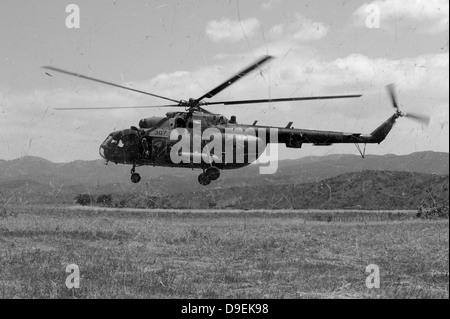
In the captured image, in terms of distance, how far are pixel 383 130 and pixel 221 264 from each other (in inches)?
497

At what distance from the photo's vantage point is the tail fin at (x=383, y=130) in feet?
88.1

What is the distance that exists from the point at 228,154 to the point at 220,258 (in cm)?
453

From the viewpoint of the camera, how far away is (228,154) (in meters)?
22.6

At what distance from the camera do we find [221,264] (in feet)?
62.7

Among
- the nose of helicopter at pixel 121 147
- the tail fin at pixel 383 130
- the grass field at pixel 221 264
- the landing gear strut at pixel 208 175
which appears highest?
the tail fin at pixel 383 130

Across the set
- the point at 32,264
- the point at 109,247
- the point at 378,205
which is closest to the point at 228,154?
the point at 109,247

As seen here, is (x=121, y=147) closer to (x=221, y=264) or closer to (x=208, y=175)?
(x=208, y=175)

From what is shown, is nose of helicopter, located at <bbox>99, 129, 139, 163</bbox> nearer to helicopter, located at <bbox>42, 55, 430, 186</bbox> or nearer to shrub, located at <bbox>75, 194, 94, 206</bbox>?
helicopter, located at <bbox>42, 55, 430, 186</bbox>

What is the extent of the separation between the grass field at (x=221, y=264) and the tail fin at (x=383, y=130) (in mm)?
5062

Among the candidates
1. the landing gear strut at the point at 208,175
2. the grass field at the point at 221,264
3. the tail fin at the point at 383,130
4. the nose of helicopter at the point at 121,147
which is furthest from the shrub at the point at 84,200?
the landing gear strut at the point at 208,175

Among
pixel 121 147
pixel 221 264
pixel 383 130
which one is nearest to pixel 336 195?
pixel 383 130

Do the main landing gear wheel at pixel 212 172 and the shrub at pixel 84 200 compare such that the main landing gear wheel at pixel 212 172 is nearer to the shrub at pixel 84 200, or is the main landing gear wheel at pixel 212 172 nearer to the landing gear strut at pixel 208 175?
the landing gear strut at pixel 208 175

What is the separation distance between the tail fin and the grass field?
199 inches
